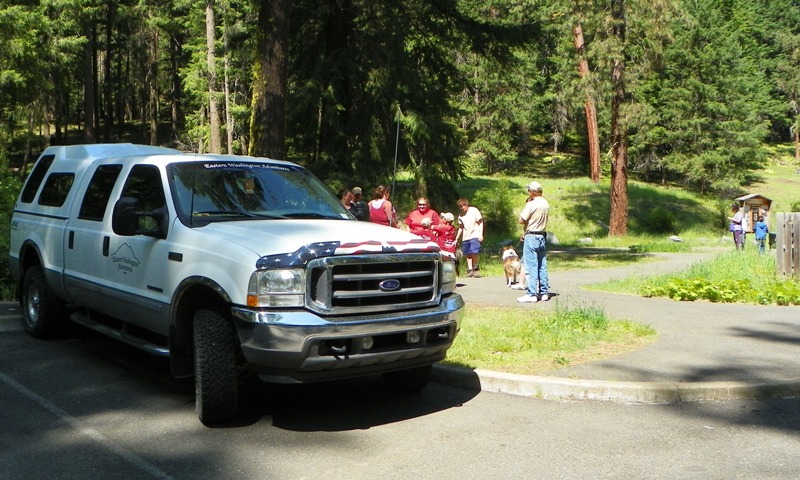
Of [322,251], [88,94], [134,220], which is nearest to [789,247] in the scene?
[322,251]

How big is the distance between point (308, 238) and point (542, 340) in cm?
376

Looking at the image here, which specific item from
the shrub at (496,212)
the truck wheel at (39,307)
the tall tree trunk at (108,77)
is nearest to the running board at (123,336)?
the truck wheel at (39,307)

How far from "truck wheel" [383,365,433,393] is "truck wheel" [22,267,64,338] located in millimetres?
4313

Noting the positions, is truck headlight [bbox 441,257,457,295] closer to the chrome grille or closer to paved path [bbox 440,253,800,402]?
the chrome grille

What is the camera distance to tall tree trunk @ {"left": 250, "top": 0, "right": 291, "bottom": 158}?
13555mm

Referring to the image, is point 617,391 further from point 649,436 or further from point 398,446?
point 398,446

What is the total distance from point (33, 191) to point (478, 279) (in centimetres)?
942

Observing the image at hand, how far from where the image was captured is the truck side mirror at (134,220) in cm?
654

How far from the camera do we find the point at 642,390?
6.84 metres

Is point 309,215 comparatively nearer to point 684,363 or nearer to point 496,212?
point 684,363

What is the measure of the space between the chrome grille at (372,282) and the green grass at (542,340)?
1.71 m

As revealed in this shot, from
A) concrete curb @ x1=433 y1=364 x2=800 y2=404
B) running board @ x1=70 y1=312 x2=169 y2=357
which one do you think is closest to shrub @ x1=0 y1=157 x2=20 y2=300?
running board @ x1=70 y1=312 x2=169 y2=357

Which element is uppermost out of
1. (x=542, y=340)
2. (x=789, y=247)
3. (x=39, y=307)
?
(x=789, y=247)

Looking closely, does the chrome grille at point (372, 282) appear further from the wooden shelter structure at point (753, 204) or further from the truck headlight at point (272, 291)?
the wooden shelter structure at point (753, 204)
